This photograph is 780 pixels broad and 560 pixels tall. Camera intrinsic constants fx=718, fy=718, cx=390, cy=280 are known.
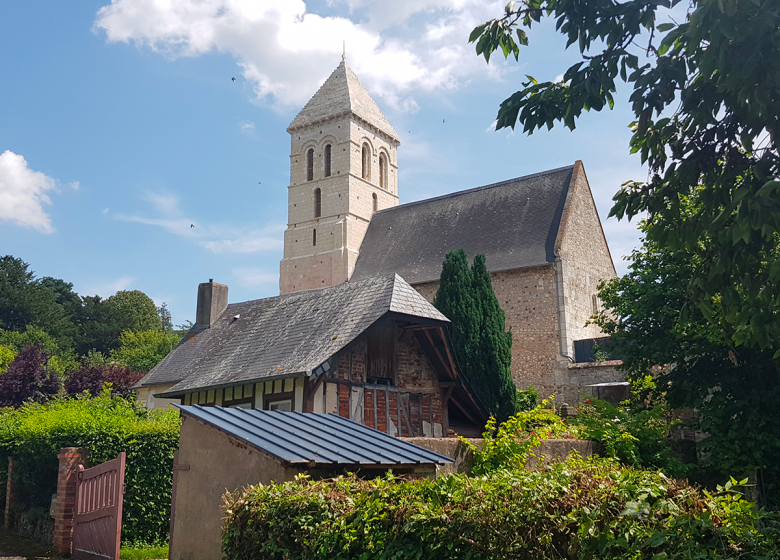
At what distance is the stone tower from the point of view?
105 feet

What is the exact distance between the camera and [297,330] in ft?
45.2

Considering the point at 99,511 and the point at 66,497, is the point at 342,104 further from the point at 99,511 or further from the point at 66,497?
the point at 99,511

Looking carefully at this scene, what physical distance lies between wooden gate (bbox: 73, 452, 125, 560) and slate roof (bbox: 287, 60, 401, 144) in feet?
91.3

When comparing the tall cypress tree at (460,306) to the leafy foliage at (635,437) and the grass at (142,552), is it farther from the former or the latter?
the grass at (142,552)

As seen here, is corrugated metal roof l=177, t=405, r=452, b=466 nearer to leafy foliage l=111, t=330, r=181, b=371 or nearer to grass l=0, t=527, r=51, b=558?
grass l=0, t=527, r=51, b=558

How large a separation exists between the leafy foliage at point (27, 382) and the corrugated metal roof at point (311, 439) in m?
18.5

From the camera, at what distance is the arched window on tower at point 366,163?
35406 millimetres

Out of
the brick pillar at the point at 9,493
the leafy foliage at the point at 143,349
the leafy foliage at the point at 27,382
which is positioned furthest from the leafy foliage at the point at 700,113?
the leafy foliage at the point at 143,349

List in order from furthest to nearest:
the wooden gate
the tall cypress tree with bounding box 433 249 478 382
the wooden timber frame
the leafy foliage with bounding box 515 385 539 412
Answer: the leafy foliage with bounding box 515 385 539 412
the tall cypress tree with bounding box 433 249 478 382
the wooden timber frame
the wooden gate

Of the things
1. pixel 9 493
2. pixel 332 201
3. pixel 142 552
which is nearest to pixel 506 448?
pixel 142 552

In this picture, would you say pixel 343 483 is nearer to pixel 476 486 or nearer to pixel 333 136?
pixel 476 486

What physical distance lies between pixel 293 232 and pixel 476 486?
31060 millimetres

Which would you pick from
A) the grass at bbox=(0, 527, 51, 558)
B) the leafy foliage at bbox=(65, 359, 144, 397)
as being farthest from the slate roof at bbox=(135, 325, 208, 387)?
the grass at bbox=(0, 527, 51, 558)

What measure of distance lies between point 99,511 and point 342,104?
29.1 metres
